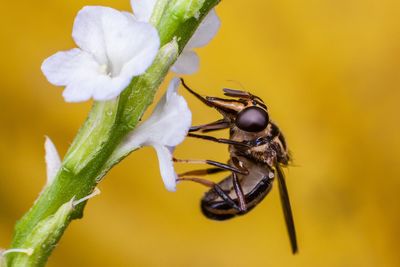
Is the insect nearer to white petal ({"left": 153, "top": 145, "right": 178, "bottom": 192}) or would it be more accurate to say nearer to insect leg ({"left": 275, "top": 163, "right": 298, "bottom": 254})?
insect leg ({"left": 275, "top": 163, "right": 298, "bottom": 254})

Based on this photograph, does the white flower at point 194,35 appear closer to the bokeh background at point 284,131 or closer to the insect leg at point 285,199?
the insect leg at point 285,199

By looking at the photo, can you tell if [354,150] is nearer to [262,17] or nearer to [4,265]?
[262,17]

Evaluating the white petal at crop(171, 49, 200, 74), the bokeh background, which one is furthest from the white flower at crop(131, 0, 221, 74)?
the bokeh background

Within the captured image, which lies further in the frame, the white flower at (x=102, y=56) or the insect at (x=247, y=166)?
the insect at (x=247, y=166)

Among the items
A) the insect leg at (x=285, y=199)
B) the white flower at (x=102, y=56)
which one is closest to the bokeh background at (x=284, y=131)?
the insect leg at (x=285, y=199)

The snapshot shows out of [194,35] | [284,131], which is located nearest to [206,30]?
[194,35]
